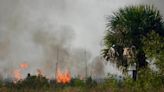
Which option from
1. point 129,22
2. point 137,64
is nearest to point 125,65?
point 137,64

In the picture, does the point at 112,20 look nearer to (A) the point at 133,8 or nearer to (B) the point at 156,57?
(A) the point at 133,8

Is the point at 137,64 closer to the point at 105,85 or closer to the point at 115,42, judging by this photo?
the point at 115,42

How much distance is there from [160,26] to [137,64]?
11.6ft

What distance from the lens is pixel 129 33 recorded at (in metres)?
32.9

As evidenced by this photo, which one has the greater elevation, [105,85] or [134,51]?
[134,51]

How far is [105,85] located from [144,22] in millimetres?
8850

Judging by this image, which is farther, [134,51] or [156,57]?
[134,51]

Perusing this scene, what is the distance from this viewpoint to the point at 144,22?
3300 cm

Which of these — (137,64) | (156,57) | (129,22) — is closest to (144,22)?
(129,22)

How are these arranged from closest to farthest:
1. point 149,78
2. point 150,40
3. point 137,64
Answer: point 149,78 < point 150,40 < point 137,64

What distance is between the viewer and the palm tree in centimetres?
3225

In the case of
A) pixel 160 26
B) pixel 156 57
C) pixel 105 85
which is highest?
pixel 160 26

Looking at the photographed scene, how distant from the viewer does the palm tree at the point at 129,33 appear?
106 feet

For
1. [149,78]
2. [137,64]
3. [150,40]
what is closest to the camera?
[149,78]
